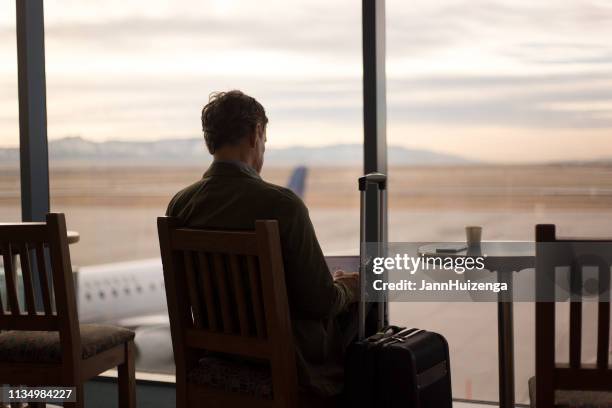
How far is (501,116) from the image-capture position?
3.63 meters

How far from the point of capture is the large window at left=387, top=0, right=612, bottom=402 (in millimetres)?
3061


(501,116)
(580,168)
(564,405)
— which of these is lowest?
A: (564,405)

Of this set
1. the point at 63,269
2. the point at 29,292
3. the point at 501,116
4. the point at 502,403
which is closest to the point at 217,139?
the point at 63,269

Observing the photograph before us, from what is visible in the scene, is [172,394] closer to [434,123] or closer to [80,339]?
[80,339]

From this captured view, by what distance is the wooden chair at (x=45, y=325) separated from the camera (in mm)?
1988

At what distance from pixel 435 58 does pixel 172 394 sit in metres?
2.19

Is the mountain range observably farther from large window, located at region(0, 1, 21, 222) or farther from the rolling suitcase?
the rolling suitcase

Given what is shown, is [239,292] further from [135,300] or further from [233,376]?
[135,300]

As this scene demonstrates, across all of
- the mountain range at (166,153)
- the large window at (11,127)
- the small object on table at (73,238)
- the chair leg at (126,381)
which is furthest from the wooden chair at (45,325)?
the mountain range at (166,153)

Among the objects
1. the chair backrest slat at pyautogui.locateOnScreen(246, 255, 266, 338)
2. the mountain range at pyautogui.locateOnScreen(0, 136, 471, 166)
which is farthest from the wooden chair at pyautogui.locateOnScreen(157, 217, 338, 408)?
the mountain range at pyautogui.locateOnScreen(0, 136, 471, 166)

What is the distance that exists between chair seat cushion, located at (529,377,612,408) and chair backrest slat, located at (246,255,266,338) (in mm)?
620

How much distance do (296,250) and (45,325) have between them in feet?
2.55

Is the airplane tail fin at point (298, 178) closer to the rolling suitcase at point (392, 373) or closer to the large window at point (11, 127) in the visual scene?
the large window at point (11, 127)

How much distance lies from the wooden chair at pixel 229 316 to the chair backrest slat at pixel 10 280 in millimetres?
453
